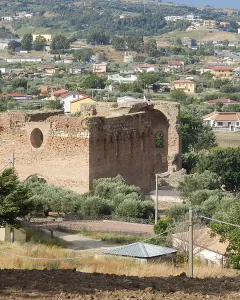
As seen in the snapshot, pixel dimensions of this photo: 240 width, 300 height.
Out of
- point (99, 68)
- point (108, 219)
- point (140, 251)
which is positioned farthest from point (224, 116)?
point (99, 68)

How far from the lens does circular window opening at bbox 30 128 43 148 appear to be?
29.1 m

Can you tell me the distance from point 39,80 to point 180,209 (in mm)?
85440

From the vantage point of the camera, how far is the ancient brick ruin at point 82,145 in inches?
1102

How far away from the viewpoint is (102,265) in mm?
15945

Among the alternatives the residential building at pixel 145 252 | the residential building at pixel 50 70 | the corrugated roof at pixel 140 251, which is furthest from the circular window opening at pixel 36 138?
the residential building at pixel 50 70

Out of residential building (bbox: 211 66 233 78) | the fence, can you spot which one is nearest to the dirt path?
the fence

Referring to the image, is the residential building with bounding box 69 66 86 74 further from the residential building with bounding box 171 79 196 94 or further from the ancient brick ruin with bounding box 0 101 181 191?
the ancient brick ruin with bounding box 0 101 181 191

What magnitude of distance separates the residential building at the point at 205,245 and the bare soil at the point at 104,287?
678 centimetres

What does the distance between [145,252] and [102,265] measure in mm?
2285

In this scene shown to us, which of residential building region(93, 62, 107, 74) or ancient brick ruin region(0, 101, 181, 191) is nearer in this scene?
ancient brick ruin region(0, 101, 181, 191)

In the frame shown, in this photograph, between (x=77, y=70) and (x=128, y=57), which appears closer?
(x=77, y=70)

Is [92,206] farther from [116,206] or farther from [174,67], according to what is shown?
[174,67]

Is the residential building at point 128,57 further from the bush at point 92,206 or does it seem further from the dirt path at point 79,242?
the dirt path at point 79,242

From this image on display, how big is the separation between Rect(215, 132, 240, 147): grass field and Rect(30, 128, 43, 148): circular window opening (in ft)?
99.4
